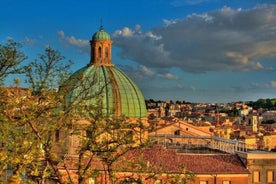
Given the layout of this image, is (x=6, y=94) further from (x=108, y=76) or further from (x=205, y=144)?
(x=205, y=144)

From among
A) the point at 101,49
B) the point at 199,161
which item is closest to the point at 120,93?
the point at 101,49

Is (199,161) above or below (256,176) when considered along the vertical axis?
above

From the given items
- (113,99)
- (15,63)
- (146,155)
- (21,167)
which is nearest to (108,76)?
(113,99)

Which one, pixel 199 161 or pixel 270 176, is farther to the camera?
pixel 270 176

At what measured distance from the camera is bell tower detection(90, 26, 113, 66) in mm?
36312

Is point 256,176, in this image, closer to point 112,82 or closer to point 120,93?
point 120,93

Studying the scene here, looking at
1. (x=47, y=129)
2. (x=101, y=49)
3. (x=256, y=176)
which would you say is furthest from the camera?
(x=101, y=49)

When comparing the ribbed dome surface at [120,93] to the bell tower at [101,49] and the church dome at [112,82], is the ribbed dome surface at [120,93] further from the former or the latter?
the bell tower at [101,49]

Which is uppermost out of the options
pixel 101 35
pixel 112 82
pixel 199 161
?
pixel 101 35

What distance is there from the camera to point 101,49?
3688 cm

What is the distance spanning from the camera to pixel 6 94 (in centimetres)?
1456

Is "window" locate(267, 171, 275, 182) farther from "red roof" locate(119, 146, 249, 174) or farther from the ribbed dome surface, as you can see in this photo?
the ribbed dome surface

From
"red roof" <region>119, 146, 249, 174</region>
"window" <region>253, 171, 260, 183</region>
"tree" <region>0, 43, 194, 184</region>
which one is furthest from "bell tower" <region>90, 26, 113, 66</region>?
"tree" <region>0, 43, 194, 184</region>

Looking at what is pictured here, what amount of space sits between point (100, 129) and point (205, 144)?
Answer: 95.1 ft
